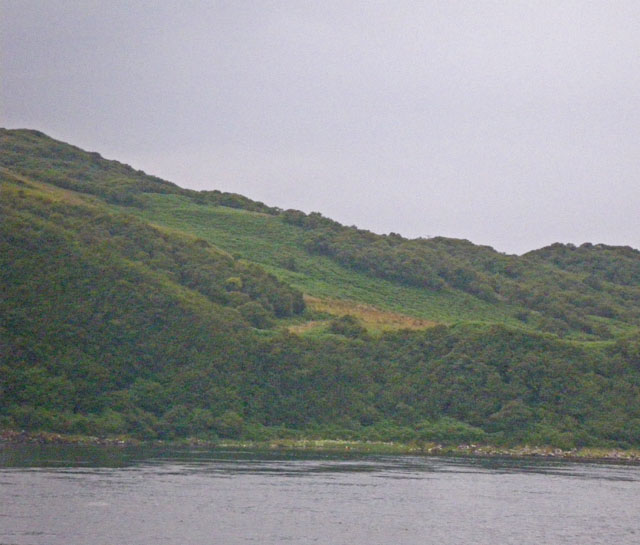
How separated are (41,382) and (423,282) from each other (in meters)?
79.5

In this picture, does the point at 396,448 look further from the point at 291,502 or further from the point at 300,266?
the point at 300,266

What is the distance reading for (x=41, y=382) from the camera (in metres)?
69.3

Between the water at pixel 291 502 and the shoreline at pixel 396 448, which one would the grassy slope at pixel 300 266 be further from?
the water at pixel 291 502

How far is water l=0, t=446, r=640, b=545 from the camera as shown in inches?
1416

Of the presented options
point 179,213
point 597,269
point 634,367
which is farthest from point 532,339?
point 597,269

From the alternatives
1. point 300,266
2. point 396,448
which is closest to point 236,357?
point 396,448

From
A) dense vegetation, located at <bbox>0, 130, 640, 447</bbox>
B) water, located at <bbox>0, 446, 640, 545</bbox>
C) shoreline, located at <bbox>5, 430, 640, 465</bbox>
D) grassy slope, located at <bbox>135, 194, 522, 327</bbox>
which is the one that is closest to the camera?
water, located at <bbox>0, 446, 640, 545</bbox>

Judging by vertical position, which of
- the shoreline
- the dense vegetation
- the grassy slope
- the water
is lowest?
the shoreline

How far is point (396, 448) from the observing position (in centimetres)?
7650

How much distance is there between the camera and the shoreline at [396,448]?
233 feet

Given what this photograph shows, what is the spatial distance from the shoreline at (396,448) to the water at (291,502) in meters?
8.67

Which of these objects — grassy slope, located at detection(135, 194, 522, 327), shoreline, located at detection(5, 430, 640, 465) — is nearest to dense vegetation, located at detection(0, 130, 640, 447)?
shoreline, located at detection(5, 430, 640, 465)

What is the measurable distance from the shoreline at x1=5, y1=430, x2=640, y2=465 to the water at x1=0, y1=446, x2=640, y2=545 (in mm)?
8672

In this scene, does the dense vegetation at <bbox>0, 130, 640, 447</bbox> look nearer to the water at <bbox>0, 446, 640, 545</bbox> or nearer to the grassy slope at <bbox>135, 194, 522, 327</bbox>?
the grassy slope at <bbox>135, 194, 522, 327</bbox>
